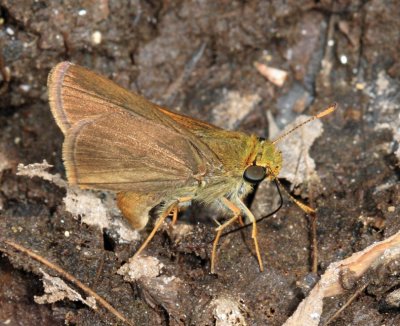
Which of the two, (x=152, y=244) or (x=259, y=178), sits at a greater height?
(x=259, y=178)

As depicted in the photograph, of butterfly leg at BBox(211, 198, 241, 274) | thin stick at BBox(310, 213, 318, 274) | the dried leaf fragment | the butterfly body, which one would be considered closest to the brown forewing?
the butterfly body

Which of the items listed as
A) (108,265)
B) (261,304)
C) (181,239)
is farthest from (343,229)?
(108,265)

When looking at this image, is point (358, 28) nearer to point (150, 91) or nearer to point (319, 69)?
point (319, 69)

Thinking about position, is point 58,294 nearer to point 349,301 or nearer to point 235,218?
point 235,218

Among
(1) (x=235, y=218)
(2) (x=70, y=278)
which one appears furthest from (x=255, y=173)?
(2) (x=70, y=278)

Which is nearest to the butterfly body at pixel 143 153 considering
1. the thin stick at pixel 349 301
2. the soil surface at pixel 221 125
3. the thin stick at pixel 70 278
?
the soil surface at pixel 221 125
